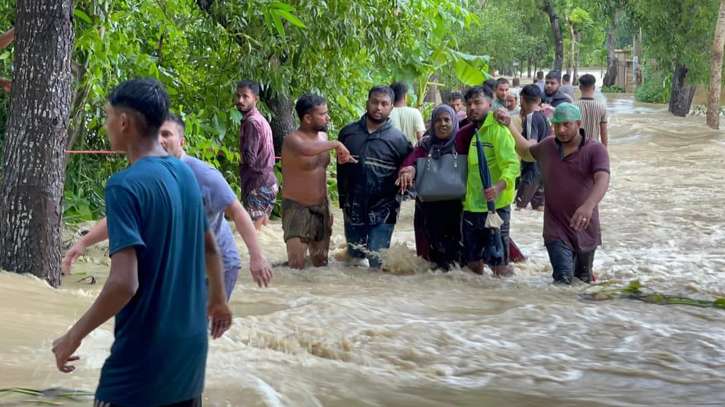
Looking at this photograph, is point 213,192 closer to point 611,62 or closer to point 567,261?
point 567,261

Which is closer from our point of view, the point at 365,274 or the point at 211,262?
the point at 211,262

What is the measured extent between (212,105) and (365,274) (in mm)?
4308

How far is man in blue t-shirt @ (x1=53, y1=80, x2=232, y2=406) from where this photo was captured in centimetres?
308

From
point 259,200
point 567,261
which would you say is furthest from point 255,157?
point 567,261

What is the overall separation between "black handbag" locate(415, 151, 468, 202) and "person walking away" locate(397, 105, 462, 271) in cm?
5

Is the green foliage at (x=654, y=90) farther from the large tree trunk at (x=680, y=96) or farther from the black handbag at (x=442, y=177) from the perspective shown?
the black handbag at (x=442, y=177)

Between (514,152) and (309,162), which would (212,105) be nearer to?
(309,162)

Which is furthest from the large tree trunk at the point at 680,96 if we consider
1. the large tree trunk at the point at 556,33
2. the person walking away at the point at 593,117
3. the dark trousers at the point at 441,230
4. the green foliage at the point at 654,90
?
the dark trousers at the point at 441,230

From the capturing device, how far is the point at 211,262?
11.7ft

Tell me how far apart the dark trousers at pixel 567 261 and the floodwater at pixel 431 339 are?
12 centimetres

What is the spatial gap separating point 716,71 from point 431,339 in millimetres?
22486

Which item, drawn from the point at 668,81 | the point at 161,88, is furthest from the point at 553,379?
the point at 668,81

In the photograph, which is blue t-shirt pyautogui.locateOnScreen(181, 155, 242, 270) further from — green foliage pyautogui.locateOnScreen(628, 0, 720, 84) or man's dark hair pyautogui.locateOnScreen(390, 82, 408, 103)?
green foliage pyautogui.locateOnScreen(628, 0, 720, 84)

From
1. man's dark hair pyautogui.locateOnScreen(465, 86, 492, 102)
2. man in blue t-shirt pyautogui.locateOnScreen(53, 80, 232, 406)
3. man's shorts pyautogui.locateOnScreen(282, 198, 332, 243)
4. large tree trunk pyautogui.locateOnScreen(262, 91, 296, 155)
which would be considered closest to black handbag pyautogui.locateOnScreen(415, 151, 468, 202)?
man's dark hair pyautogui.locateOnScreen(465, 86, 492, 102)
